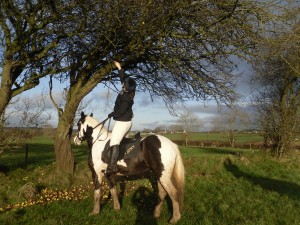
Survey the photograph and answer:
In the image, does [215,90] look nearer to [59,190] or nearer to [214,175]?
[214,175]

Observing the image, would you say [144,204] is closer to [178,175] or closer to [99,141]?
[178,175]

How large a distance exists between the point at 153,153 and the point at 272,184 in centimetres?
656

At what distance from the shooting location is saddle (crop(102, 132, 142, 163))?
7996 mm

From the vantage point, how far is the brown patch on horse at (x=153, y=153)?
766 cm

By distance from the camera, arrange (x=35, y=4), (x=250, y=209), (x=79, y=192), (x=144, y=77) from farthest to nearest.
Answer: (x=144, y=77), (x=79, y=192), (x=35, y=4), (x=250, y=209)

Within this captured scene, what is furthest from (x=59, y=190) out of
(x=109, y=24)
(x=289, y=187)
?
(x=289, y=187)

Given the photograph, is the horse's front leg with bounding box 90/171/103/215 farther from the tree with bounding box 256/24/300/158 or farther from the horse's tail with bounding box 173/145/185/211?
the tree with bounding box 256/24/300/158

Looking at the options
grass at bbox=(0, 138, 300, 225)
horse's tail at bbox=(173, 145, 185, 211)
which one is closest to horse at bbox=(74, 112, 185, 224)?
horse's tail at bbox=(173, 145, 185, 211)

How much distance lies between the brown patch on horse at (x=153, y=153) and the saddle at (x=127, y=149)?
22cm

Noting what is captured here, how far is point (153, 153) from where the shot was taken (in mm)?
7727

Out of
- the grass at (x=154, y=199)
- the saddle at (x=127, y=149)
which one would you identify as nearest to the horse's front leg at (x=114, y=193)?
the grass at (x=154, y=199)

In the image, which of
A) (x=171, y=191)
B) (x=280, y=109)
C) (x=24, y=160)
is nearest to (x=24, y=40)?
(x=171, y=191)

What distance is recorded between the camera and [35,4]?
920 centimetres

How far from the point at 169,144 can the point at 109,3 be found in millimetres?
4123
